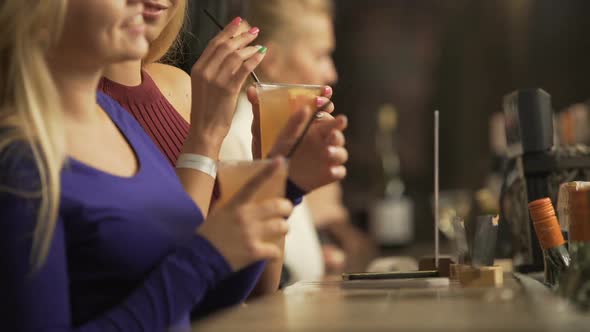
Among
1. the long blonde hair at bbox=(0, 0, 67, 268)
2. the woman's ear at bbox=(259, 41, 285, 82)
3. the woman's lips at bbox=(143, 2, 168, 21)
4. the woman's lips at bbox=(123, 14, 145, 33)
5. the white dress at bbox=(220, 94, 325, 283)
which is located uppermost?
the woman's ear at bbox=(259, 41, 285, 82)

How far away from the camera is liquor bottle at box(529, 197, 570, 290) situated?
1532 mm

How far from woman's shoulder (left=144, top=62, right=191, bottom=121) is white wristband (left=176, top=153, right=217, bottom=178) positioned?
18.6 inches

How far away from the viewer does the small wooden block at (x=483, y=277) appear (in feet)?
5.06

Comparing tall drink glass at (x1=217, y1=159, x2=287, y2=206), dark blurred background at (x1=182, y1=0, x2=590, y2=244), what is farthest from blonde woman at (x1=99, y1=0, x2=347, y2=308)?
dark blurred background at (x1=182, y1=0, x2=590, y2=244)

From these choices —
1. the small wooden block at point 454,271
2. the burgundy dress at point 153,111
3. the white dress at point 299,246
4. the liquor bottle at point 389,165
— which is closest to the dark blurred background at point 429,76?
the liquor bottle at point 389,165

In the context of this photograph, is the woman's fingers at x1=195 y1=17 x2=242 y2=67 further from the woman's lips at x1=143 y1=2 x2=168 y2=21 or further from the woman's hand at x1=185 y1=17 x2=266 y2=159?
the woman's lips at x1=143 y1=2 x2=168 y2=21

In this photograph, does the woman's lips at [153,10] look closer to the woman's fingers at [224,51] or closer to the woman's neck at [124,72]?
Answer: the woman's fingers at [224,51]

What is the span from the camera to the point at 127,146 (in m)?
1.54

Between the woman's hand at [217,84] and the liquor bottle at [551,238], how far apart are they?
0.52m

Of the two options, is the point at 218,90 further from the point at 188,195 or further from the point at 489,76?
the point at 489,76

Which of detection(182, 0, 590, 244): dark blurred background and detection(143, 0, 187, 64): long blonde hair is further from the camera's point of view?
detection(182, 0, 590, 244): dark blurred background

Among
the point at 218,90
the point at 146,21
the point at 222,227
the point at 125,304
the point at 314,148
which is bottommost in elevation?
the point at 125,304

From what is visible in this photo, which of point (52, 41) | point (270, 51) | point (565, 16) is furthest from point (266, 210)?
point (565, 16)

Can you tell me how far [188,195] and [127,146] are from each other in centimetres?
13
